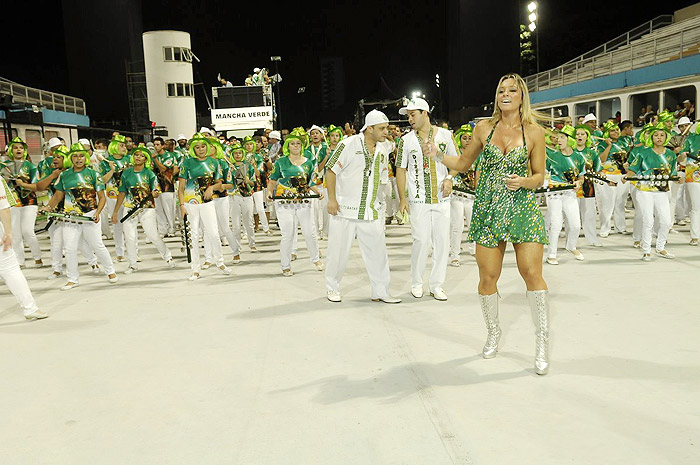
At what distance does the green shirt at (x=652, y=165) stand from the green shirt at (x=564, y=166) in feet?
2.60

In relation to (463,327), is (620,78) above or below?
above

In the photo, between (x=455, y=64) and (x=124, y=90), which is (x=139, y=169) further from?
(x=455, y=64)

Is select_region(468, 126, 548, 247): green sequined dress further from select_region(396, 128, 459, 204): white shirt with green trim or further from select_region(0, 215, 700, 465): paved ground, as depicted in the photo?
select_region(396, 128, 459, 204): white shirt with green trim

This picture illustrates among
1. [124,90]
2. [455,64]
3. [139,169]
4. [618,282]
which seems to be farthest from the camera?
[455,64]

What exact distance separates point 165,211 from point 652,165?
29.9ft

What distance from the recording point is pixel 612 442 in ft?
10.9

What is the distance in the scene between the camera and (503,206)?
437 cm

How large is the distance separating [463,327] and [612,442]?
2358 mm

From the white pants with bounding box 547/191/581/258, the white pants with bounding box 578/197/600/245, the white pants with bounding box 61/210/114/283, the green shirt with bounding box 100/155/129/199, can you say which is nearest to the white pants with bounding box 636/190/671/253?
the white pants with bounding box 547/191/581/258

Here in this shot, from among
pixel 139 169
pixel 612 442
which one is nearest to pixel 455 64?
pixel 139 169

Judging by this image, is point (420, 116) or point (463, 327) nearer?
point (463, 327)

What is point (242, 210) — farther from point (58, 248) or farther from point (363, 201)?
point (363, 201)

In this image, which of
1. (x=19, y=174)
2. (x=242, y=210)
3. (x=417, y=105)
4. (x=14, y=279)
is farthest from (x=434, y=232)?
(x=19, y=174)

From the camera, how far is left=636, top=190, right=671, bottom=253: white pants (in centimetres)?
845
